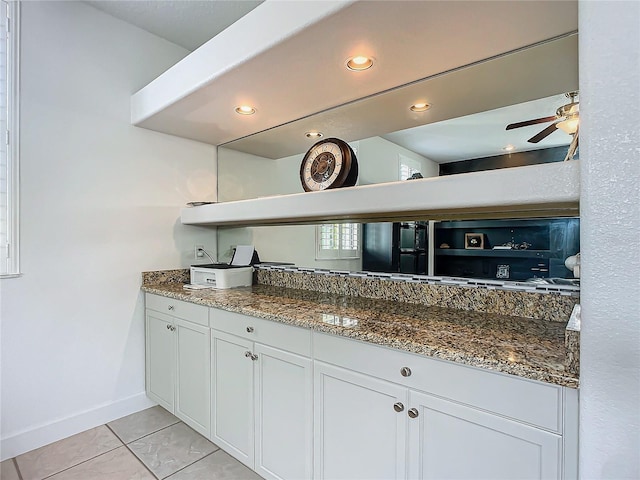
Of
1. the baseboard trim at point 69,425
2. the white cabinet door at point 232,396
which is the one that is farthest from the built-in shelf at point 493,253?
the baseboard trim at point 69,425

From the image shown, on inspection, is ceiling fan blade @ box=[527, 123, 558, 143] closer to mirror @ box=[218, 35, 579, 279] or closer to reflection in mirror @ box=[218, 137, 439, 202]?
mirror @ box=[218, 35, 579, 279]

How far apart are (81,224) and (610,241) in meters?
2.65

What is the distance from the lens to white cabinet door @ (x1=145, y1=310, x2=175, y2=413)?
2.24m

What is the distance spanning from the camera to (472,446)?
104cm

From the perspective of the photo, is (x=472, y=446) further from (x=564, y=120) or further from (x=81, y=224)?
(x=81, y=224)

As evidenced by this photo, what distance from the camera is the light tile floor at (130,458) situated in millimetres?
1801

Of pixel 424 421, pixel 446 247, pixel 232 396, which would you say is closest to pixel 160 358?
pixel 232 396

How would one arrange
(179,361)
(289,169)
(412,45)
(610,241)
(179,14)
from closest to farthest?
(610,241) → (412,45) → (179,361) → (179,14) → (289,169)

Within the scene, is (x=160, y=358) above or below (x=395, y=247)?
below

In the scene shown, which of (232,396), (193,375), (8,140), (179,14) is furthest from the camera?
(179,14)

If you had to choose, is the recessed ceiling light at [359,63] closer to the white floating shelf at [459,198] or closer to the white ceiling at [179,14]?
the white floating shelf at [459,198]

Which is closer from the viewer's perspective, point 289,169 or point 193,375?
point 193,375

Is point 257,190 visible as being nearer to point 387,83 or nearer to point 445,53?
point 387,83

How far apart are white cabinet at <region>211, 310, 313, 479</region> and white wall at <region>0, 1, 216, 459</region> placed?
0.98 metres
